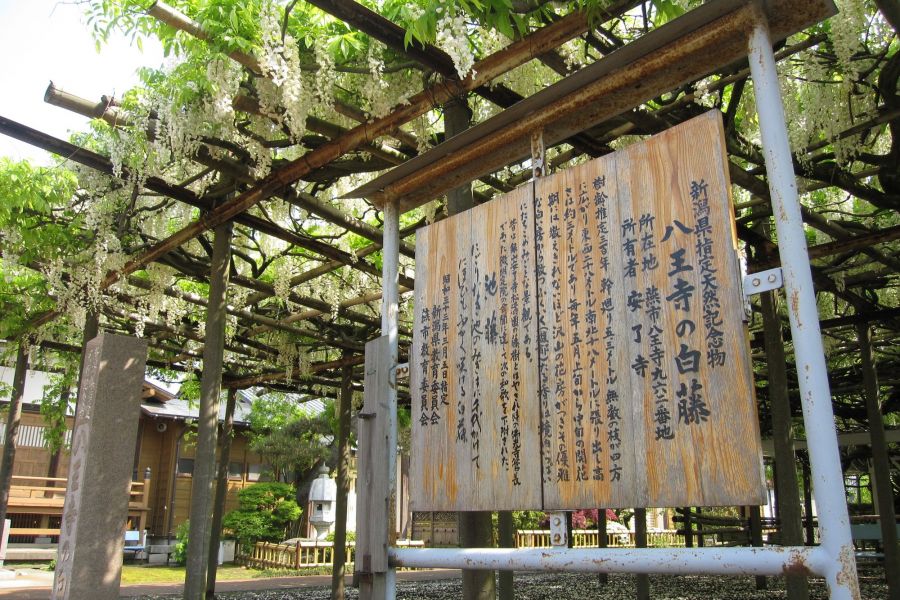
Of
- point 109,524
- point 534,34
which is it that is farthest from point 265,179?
point 109,524

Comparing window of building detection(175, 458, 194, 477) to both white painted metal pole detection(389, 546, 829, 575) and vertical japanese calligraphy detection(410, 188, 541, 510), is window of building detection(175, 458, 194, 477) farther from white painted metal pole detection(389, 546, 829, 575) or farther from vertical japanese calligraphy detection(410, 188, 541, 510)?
white painted metal pole detection(389, 546, 829, 575)

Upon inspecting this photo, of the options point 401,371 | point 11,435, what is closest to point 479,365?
point 401,371

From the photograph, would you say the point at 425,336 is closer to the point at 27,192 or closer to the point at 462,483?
the point at 462,483

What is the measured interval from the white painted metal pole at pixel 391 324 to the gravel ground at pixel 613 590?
714 cm

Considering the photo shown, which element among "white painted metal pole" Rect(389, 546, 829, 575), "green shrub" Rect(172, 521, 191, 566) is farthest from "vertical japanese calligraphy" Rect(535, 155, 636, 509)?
"green shrub" Rect(172, 521, 191, 566)

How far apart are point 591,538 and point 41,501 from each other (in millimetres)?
13314

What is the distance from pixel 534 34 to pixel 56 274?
6.34 m

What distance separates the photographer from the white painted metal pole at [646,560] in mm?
1889

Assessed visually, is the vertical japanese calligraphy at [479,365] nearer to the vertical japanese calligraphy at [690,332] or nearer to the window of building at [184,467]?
the vertical japanese calligraphy at [690,332]

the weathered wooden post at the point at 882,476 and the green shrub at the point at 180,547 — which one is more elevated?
the weathered wooden post at the point at 882,476

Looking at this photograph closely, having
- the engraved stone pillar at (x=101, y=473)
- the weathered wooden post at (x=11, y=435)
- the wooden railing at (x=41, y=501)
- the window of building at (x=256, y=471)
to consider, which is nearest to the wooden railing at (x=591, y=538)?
the window of building at (x=256, y=471)

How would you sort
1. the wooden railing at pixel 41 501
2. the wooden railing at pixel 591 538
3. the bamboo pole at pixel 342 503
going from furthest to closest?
1. the wooden railing at pixel 591 538
2. the wooden railing at pixel 41 501
3. the bamboo pole at pixel 342 503

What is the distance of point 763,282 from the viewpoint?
6.66 ft

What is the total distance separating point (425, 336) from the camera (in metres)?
3.12
